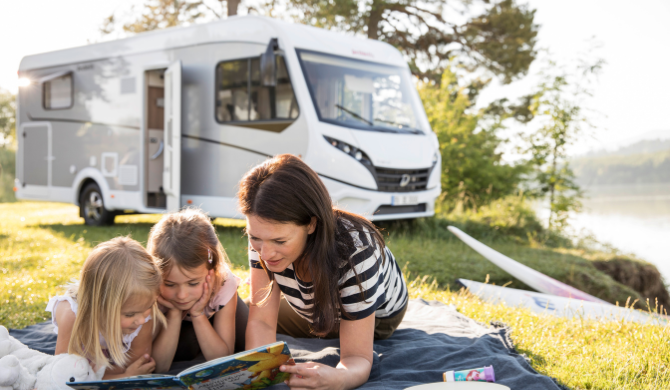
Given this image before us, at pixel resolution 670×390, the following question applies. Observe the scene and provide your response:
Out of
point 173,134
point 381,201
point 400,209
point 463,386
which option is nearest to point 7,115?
point 173,134

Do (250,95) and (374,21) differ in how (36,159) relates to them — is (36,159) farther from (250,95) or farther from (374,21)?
(374,21)

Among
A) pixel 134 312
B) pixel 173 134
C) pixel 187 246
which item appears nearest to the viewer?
pixel 134 312

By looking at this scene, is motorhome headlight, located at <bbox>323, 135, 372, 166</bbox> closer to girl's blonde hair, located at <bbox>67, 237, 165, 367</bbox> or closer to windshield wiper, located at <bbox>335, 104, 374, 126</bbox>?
windshield wiper, located at <bbox>335, 104, 374, 126</bbox>

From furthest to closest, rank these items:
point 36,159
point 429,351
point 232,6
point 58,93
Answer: point 232,6, point 36,159, point 58,93, point 429,351

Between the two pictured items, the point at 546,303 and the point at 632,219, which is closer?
the point at 546,303

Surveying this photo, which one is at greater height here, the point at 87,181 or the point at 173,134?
the point at 173,134

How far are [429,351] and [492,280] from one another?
3.30 m

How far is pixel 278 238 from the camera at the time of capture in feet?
6.69

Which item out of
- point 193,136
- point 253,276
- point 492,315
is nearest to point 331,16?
point 193,136

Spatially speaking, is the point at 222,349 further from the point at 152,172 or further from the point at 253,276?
the point at 152,172

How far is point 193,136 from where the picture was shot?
744 centimetres

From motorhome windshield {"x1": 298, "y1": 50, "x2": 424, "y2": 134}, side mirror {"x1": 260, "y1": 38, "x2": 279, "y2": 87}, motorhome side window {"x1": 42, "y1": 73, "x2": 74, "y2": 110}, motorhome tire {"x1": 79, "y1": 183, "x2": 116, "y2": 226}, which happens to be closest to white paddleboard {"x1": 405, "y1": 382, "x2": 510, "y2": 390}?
motorhome windshield {"x1": 298, "y1": 50, "x2": 424, "y2": 134}

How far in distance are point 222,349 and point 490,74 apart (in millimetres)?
14626

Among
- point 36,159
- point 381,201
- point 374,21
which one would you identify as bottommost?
point 381,201
